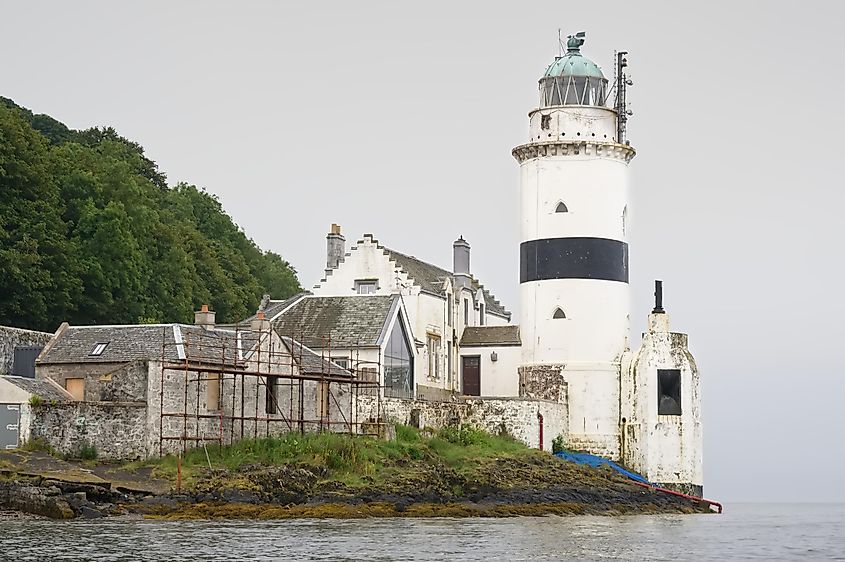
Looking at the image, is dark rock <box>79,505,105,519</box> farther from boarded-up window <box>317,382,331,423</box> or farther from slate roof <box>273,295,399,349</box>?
slate roof <box>273,295,399,349</box>

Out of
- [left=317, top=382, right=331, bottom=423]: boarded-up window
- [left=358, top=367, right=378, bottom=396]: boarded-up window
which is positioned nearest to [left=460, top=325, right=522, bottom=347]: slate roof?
[left=358, top=367, right=378, bottom=396]: boarded-up window

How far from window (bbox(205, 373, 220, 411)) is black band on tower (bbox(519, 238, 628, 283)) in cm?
1703

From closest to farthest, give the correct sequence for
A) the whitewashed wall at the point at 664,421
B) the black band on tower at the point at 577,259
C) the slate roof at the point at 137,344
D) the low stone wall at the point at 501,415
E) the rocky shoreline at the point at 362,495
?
the rocky shoreline at the point at 362,495 → the slate roof at the point at 137,344 → the low stone wall at the point at 501,415 → the whitewashed wall at the point at 664,421 → the black band on tower at the point at 577,259

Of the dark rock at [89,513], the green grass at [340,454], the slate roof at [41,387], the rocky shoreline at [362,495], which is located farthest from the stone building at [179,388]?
the dark rock at [89,513]

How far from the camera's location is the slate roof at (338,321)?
55.7m

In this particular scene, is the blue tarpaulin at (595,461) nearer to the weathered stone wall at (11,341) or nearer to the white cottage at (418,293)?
the white cottage at (418,293)

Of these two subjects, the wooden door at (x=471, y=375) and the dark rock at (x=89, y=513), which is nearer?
the dark rock at (x=89, y=513)

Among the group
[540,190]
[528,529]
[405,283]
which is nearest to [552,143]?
[540,190]

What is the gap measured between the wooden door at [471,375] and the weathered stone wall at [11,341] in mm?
19393

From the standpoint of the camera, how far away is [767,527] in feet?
175

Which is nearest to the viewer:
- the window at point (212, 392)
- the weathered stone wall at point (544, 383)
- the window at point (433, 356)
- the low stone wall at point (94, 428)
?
the low stone wall at point (94, 428)

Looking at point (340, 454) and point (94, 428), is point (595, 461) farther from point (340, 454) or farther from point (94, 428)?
point (94, 428)

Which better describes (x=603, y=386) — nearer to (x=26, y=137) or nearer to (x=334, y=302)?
(x=334, y=302)

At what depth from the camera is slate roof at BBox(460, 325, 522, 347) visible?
6216 cm
